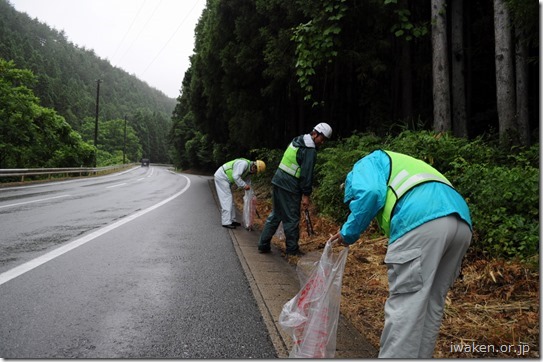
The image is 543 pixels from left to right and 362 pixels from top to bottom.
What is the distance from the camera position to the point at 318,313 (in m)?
2.64

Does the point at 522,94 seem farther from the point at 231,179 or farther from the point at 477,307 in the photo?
the point at 477,307

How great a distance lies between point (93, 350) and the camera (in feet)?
8.59

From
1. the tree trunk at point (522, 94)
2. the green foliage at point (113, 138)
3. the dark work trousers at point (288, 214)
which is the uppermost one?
the green foliage at point (113, 138)

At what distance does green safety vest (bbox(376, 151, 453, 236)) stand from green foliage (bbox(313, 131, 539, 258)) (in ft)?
8.30

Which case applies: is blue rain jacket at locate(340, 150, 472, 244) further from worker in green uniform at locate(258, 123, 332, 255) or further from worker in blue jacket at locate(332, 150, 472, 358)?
worker in green uniform at locate(258, 123, 332, 255)

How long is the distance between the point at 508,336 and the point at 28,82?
1205 inches

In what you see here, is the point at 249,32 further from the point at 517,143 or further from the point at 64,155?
the point at 64,155

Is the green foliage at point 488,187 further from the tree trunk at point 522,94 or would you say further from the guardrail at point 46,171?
the guardrail at point 46,171

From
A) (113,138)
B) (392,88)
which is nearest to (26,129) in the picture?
(392,88)

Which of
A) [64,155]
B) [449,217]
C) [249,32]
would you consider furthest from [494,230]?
[64,155]

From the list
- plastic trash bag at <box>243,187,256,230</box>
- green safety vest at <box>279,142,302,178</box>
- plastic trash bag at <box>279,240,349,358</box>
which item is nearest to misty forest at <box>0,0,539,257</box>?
plastic trash bag at <box>243,187,256,230</box>

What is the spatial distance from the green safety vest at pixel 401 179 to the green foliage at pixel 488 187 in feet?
8.30

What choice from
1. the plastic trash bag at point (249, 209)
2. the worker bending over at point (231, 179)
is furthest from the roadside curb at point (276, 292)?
the worker bending over at point (231, 179)

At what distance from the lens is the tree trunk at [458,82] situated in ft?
31.1
